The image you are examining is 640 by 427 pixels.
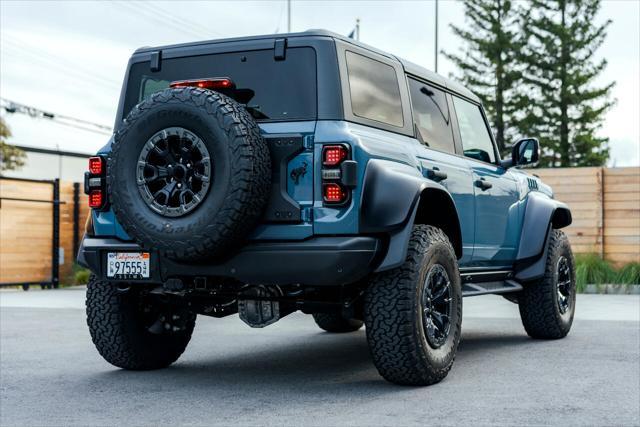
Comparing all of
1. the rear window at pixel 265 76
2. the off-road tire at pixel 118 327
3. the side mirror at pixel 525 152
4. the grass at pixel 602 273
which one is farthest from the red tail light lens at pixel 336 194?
the grass at pixel 602 273

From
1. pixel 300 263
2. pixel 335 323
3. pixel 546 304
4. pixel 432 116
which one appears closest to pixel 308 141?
pixel 300 263

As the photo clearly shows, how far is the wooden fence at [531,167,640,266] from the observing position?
1608 centimetres

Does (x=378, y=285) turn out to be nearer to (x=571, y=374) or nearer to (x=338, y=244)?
(x=338, y=244)

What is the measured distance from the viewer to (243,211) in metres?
5.00

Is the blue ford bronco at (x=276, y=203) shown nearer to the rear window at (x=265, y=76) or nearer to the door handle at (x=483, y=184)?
the rear window at (x=265, y=76)

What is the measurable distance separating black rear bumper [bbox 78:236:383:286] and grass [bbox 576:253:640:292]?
10.8 m

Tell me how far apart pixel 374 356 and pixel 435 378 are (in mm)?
438

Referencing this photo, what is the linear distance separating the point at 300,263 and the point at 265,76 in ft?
4.10

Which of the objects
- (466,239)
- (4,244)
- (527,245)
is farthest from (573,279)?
(4,244)

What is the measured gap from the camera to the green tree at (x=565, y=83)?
37.9 metres

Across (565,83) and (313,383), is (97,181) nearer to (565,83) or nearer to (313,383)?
(313,383)

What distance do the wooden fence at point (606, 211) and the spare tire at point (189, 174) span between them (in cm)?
1229

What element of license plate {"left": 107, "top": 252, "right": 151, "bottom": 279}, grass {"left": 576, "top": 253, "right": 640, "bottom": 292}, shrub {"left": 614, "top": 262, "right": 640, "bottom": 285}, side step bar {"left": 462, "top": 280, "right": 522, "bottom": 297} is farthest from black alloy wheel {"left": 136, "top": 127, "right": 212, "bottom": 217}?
shrub {"left": 614, "top": 262, "right": 640, "bottom": 285}

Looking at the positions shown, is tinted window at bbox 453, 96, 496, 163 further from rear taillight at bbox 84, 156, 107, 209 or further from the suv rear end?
rear taillight at bbox 84, 156, 107, 209
